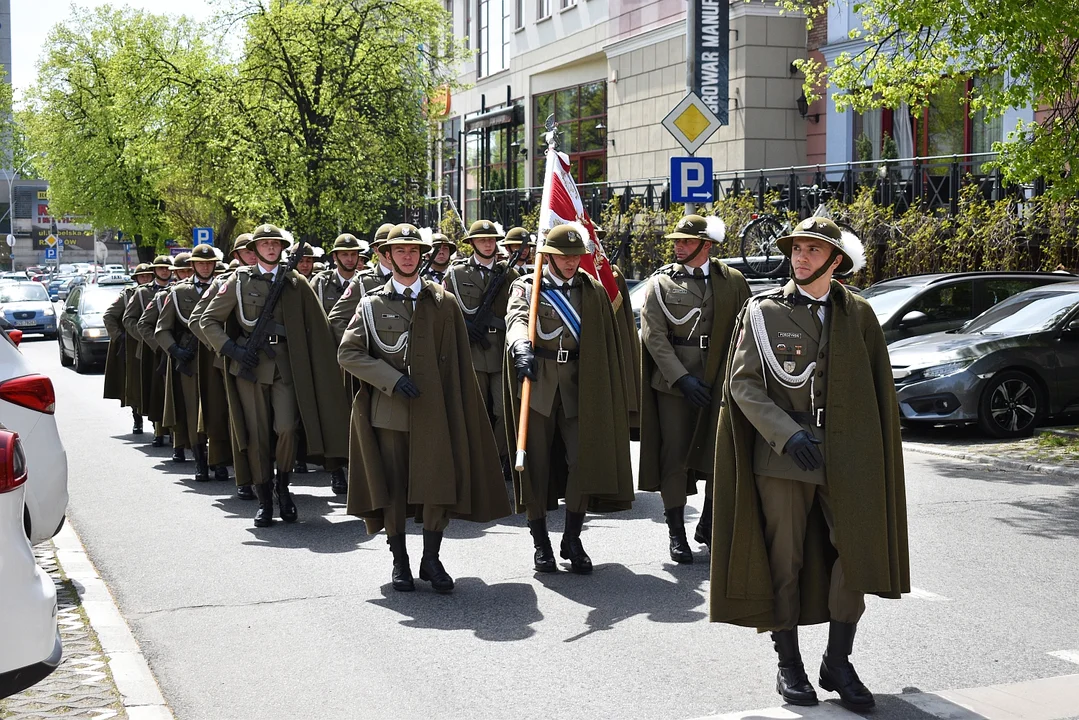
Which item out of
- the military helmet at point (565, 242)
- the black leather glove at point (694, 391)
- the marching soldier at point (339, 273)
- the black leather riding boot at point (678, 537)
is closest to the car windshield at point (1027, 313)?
the marching soldier at point (339, 273)

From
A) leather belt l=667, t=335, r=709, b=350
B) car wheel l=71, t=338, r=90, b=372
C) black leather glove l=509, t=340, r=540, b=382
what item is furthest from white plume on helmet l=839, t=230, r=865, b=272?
car wheel l=71, t=338, r=90, b=372

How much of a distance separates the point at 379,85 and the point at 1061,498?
70.7 feet

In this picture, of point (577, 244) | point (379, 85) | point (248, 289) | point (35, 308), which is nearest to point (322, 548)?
point (248, 289)

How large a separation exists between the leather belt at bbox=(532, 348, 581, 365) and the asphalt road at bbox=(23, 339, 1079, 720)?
1.23m

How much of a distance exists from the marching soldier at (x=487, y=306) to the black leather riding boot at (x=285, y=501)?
1.60 m

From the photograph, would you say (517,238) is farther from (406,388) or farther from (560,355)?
(406,388)

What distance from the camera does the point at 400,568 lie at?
7633mm

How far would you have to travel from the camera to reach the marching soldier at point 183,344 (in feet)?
40.9

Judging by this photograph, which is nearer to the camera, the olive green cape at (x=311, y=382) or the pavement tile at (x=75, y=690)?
the pavement tile at (x=75, y=690)

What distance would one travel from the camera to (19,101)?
54906 millimetres

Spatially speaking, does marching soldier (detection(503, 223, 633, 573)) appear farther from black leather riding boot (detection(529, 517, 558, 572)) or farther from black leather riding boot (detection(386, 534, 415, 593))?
black leather riding boot (detection(386, 534, 415, 593))

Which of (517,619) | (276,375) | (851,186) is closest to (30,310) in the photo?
(851,186)

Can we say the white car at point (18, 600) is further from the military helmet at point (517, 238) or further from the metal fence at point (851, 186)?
the metal fence at point (851, 186)

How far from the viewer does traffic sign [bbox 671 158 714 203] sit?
51.2 ft
